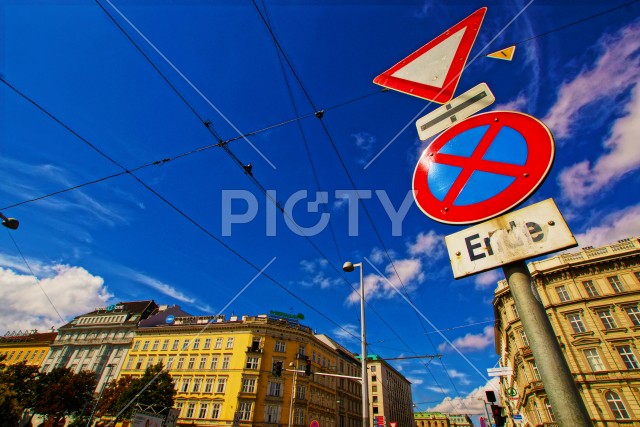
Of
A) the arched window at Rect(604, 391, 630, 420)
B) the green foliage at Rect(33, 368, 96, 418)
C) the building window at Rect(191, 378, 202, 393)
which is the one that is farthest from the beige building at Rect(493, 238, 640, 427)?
the green foliage at Rect(33, 368, 96, 418)

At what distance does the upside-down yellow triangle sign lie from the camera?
2.82 m

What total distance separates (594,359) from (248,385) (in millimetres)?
33978

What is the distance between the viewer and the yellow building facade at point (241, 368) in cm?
3416

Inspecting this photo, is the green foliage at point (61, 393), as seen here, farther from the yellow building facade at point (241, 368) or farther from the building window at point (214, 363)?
the building window at point (214, 363)

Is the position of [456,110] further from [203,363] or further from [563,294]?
[203,363]

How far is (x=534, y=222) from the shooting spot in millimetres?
1711

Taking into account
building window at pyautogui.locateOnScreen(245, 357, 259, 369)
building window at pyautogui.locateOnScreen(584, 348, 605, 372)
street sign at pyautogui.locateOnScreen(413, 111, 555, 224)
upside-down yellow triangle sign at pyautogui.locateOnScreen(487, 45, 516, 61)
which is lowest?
street sign at pyautogui.locateOnScreen(413, 111, 555, 224)

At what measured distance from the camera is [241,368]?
35.9m

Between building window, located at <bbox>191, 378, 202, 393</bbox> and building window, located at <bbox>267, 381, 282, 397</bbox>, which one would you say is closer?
building window, located at <bbox>267, 381, 282, 397</bbox>

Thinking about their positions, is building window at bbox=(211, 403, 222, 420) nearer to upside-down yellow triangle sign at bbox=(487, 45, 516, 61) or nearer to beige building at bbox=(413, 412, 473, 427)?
upside-down yellow triangle sign at bbox=(487, 45, 516, 61)

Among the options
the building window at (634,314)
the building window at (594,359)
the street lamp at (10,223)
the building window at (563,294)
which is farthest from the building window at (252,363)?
the building window at (634,314)

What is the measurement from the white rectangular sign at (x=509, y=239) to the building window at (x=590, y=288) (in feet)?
114

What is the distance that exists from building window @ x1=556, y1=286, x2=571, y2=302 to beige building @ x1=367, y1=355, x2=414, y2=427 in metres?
37.6

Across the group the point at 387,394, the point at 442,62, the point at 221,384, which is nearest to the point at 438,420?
the point at 387,394
